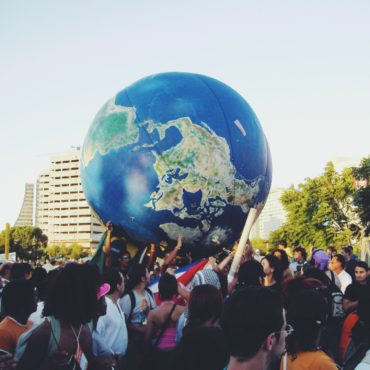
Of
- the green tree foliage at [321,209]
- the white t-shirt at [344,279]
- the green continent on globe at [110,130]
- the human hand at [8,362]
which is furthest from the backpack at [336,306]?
the green tree foliage at [321,209]

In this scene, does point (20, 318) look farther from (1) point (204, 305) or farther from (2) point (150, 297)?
(2) point (150, 297)

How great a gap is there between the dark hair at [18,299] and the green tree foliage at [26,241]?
83.0m

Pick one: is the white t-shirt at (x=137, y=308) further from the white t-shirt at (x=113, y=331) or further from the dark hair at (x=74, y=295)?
the dark hair at (x=74, y=295)

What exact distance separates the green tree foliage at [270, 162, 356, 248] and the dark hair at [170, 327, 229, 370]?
34007 millimetres

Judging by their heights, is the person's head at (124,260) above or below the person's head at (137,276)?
below

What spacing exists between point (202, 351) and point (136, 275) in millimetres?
3666

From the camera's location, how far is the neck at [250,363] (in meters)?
2.31

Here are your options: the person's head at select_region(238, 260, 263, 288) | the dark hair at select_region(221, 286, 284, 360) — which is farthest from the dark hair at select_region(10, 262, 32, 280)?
the dark hair at select_region(221, 286, 284, 360)

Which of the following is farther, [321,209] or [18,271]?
[321,209]

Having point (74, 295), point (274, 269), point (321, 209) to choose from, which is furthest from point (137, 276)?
point (321, 209)

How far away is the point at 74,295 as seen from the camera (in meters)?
3.21

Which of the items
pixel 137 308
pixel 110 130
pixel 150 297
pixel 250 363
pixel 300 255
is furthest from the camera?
pixel 300 255

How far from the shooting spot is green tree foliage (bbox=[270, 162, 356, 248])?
35781mm

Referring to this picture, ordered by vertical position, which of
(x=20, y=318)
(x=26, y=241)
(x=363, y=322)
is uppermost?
(x=363, y=322)
